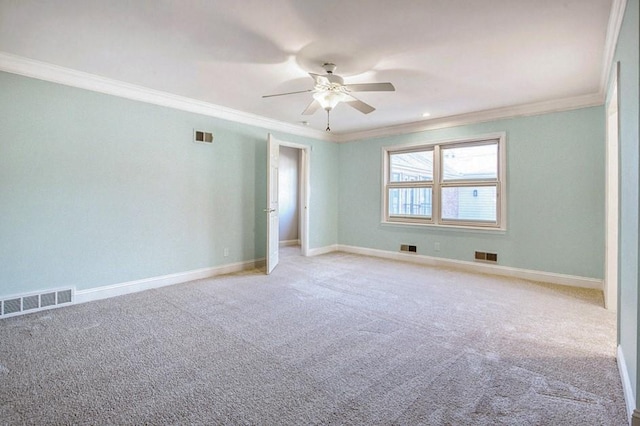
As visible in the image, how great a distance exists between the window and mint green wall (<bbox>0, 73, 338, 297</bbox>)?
2.68m

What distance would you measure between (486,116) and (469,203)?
1373mm

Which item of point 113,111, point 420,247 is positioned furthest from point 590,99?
point 113,111

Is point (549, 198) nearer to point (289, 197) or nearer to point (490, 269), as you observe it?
point (490, 269)

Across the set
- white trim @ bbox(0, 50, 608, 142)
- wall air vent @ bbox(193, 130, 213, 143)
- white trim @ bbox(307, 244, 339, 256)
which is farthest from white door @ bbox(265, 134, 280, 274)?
white trim @ bbox(307, 244, 339, 256)

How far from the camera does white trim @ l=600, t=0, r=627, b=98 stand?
212 centimetres

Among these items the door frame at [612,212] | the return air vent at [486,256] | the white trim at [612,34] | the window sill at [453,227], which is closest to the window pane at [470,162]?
the window sill at [453,227]

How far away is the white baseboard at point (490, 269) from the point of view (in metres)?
4.21

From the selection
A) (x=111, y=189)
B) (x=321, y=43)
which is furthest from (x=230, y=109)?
(x=321, y=43)

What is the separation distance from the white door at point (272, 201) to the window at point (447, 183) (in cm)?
222

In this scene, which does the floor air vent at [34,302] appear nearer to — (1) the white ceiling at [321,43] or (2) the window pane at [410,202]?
(1) the white ceiling at [321,43]

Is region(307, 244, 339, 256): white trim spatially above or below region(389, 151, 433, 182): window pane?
below

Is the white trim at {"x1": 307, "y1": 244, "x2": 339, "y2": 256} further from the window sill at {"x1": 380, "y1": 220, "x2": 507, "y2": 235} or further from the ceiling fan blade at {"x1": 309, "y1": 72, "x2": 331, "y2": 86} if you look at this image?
the ceiling fan blade at {"x1": 309, "y1": 72, "x2": 331, "y2": 86}

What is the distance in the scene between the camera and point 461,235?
5230 mm

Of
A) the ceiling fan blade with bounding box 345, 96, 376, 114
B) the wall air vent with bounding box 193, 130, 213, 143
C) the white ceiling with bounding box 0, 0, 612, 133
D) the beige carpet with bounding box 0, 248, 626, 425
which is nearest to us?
the beige carpet with bounding box 0, 248, 626, 425
